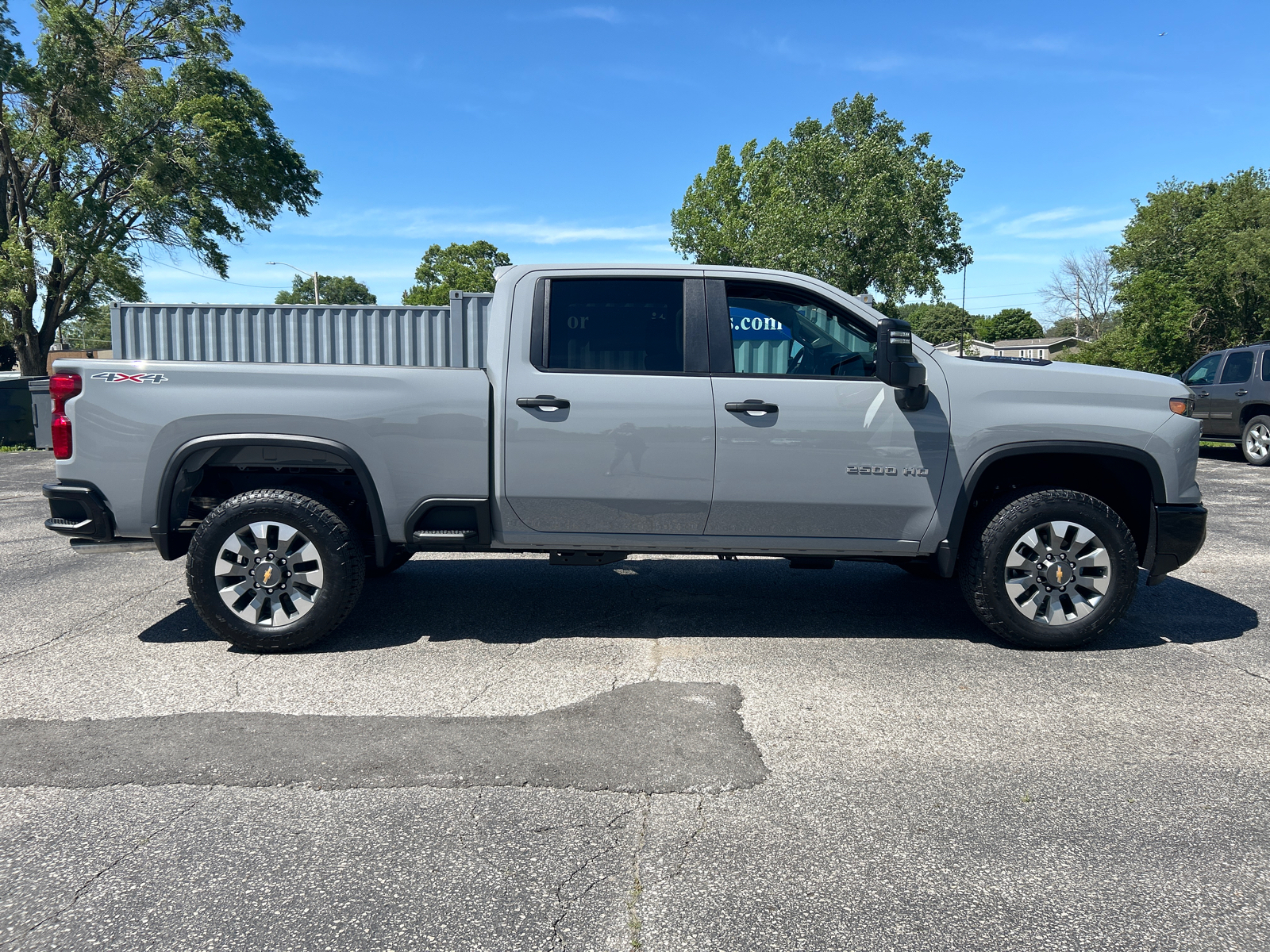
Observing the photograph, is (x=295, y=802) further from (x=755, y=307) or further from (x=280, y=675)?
(x=755, y=307)

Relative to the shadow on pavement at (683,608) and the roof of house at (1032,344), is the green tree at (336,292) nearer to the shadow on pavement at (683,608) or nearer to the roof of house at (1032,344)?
the roof of house at (1032,344)

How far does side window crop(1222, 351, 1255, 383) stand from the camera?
47.4 ft

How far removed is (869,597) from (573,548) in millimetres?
2251

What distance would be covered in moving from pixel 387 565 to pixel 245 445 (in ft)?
4.24

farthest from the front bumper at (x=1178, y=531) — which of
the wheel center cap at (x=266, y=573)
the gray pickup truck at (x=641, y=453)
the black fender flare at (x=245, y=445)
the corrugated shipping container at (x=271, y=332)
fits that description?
the corrugated shipping container at (x=271, y=332)

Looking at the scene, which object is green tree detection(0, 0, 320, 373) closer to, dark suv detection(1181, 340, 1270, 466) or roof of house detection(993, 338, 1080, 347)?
dark suv detection(1181, 340, 1270, 466)

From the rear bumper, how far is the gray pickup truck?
1 centimetres

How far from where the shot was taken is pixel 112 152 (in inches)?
955

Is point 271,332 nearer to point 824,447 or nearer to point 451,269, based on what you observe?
point 824,447

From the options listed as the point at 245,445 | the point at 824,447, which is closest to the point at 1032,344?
the point at 824,447

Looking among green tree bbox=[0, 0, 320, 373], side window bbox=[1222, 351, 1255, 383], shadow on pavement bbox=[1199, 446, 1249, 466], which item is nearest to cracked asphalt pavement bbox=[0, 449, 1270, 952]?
side window bbox=[1222, 351, 1255, 383]

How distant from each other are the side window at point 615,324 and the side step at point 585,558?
993 mm

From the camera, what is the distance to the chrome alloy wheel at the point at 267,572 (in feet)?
15.2

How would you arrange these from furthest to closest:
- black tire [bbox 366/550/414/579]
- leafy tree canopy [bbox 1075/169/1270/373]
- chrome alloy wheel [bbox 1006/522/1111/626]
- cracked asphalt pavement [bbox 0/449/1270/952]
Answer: leafy tree canopy [bbox 1075/169/1270/373]
black tire [bbox 366/550/414/579]
chrome alloy wheel [bbox 1006/522/1111/626]
cracked asphalt pavement [bbox 0/449/1270/952]
